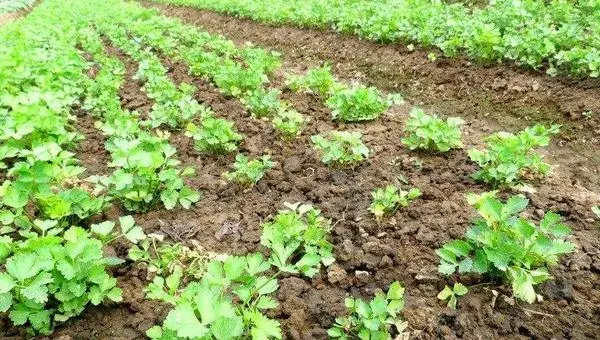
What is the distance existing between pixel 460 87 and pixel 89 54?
7.14 meters

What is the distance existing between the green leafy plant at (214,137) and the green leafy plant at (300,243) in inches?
59.2

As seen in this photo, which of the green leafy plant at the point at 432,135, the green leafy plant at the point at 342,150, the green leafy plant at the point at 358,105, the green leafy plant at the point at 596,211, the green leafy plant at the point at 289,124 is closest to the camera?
the green leafy plant at the point at 596,211

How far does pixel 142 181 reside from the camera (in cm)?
331

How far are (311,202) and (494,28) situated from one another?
5.03m

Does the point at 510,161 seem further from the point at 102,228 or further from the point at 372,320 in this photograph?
the point at 102,228

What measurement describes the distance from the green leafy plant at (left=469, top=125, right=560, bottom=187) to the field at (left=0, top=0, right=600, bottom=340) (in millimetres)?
17

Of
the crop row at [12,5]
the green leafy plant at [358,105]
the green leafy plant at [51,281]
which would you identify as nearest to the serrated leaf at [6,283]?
the green leafy plant at [51,281]

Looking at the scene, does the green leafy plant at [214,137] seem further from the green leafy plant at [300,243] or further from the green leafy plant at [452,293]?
the green leafy plant at [452,293]

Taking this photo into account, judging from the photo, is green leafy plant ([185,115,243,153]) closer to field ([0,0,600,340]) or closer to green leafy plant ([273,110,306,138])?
field ([0,0,600,340])

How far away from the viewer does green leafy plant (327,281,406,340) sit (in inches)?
85.8

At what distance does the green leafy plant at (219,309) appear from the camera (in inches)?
70.3

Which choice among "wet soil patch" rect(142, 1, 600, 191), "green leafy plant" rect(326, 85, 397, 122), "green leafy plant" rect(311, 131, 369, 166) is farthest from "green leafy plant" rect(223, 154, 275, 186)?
"wet soil patch" rect(142, 1, 600, 191)

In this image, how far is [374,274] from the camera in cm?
269

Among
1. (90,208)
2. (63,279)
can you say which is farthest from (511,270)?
(90,208)
